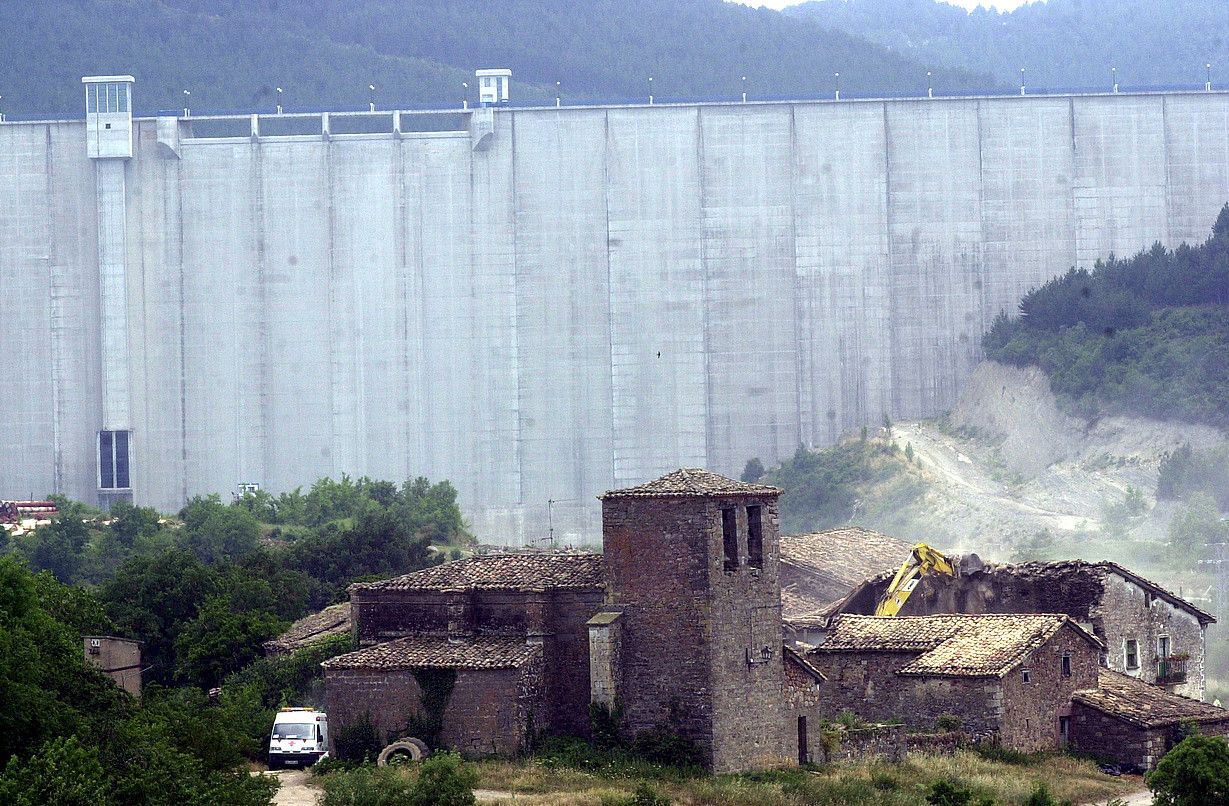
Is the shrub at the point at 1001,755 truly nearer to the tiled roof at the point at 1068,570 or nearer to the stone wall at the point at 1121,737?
the stone wall at the point at 1121,737

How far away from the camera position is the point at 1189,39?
153m

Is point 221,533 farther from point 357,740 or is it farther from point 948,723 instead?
point 948,723

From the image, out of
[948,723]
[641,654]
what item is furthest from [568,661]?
[948,723]

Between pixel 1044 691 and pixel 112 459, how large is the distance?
5173cm

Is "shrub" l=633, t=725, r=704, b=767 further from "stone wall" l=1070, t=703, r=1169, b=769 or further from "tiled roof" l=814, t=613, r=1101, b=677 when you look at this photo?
"stone wall" l=1070, t=703, r=1169, b=769

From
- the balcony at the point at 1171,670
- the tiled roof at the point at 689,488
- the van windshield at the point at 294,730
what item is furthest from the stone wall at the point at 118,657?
the balcony at the point at 1171,670

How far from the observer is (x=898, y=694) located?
35438 mm

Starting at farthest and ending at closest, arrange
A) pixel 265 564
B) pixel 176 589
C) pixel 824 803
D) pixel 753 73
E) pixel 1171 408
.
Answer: pixel 753 73, pixel 1171 408, pixel 265 564, pixel 176 589, pixel 824 803

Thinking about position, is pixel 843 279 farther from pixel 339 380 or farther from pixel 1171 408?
pixel 339 380

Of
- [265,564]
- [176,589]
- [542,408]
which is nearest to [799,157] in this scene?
[542,408]

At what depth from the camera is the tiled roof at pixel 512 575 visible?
32406mm

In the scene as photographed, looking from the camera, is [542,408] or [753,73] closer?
[542,408]

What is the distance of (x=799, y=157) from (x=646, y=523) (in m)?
51.6

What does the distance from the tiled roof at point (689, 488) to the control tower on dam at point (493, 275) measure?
49.0 m
